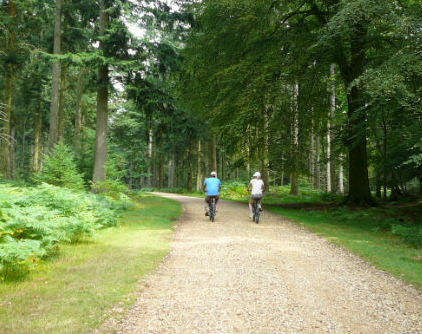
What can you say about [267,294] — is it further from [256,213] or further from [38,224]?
[256,213]

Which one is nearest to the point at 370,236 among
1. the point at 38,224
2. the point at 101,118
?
the point at 38,224

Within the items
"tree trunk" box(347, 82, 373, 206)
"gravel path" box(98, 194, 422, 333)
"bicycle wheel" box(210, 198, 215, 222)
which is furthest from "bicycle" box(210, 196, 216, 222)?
"tree trunk" box(347, 82, 373, 206)

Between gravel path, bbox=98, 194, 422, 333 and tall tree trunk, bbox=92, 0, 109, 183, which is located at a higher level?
tall tree trunk, bbox=92, 0, 109, 183

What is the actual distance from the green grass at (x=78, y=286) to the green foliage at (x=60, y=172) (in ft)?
18.2

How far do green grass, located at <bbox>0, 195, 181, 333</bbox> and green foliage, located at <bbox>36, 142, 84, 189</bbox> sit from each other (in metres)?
5.55

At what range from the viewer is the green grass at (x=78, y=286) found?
363cm

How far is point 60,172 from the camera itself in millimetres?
12867

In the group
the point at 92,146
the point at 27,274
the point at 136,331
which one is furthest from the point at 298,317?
the point at 92,146

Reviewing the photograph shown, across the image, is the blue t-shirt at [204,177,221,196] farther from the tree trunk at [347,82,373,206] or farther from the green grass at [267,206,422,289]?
the tree trunk at [347,82,373,206]

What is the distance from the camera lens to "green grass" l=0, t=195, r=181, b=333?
3.63 m

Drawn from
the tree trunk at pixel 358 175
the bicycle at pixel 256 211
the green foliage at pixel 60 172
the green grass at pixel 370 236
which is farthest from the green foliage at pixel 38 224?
the tree trunk at pixel 358 175

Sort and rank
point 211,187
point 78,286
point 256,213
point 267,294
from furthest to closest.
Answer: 1. point 211,187
2. point 256,213
3. point 78,286
4. point 267,294

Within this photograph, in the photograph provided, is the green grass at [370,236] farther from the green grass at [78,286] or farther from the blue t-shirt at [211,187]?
the green grass at [78,286]

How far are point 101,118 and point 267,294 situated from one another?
1334 cm
